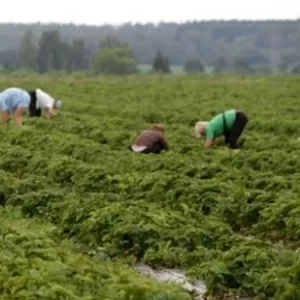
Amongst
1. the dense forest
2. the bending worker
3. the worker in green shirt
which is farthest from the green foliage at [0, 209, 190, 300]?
the dense forest

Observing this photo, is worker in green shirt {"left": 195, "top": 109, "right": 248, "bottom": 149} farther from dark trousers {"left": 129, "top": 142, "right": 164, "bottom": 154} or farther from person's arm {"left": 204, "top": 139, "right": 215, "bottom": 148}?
dark trousers {"left": 129, "top": 142, "right": 164, "bottom": 154}

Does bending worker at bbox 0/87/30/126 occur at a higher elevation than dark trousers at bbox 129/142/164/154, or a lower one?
higher

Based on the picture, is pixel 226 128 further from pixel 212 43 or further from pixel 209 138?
pixel 212 43

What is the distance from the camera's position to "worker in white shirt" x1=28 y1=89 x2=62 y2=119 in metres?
19.4

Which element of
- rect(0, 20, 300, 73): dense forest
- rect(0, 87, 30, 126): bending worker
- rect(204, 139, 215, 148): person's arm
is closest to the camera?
rect(204, 139, 215, 148): person's arm

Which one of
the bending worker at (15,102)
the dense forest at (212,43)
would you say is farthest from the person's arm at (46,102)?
the dense forest at (212,43)

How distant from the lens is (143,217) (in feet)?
28.3

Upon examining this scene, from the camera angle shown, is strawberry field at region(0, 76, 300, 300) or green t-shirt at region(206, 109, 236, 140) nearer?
strawberry field at region(0, 76, 300, 300)

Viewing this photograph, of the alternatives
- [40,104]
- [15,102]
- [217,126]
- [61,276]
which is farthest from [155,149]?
[61,276]

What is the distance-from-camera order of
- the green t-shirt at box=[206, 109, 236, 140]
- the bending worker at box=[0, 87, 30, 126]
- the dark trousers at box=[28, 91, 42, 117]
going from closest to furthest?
the green t-shirt at box=[206, 109, 236, 140], the bending worker at box=[0, 87, 30, 126], the dark trousers at box=[28, 91, 42, 117]

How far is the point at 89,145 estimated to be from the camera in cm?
1441

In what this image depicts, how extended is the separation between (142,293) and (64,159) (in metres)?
6.72

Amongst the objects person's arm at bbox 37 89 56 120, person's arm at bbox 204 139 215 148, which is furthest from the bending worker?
person's arm at bbox 204 139 215 148

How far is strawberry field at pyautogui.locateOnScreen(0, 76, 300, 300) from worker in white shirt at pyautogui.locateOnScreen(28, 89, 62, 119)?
8.66 feet
